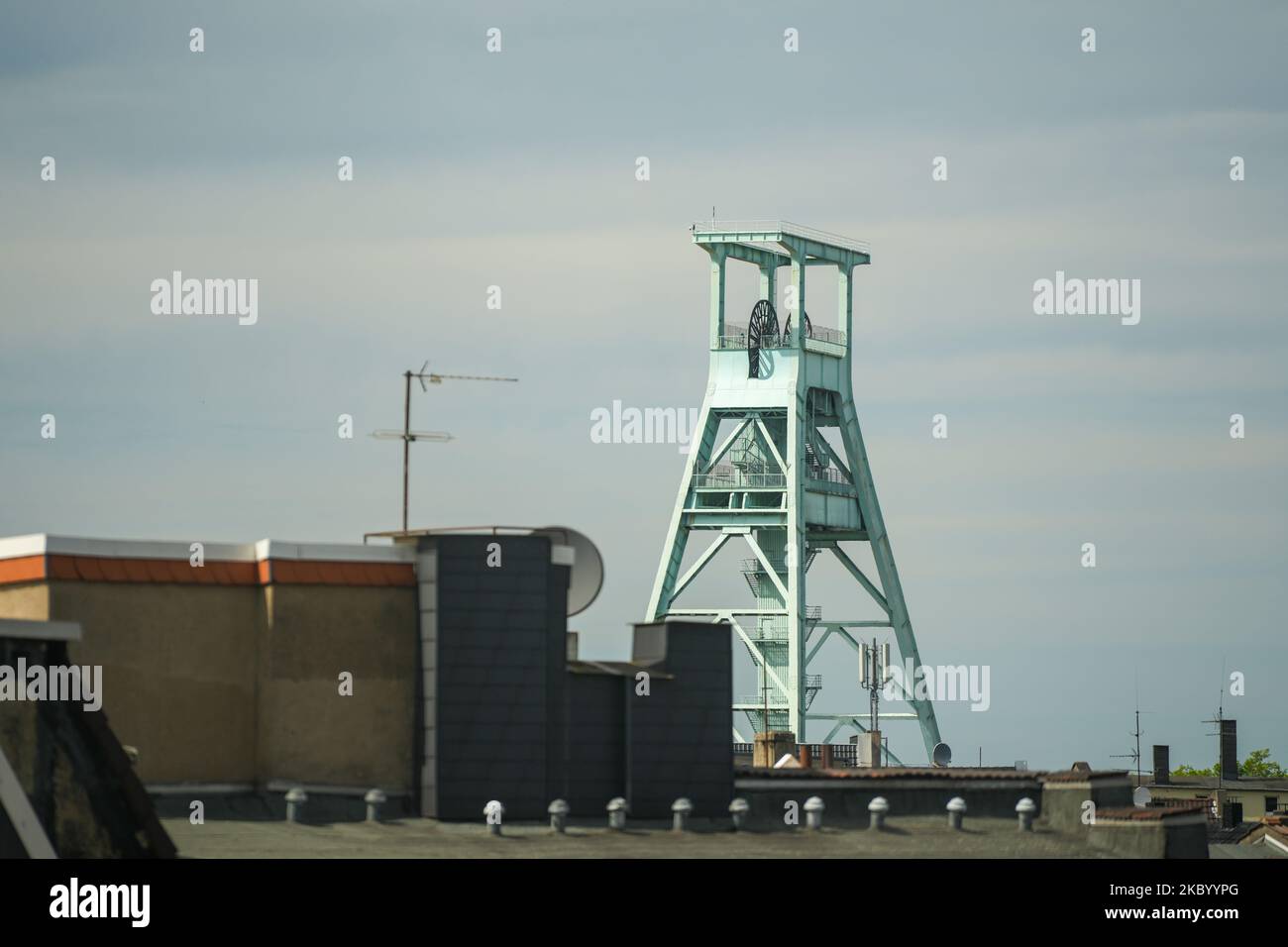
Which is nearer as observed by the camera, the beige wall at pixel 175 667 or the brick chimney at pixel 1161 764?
the beige wall at pixel 175 667

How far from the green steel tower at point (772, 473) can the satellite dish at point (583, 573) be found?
55.5 m

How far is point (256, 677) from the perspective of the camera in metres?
43.9

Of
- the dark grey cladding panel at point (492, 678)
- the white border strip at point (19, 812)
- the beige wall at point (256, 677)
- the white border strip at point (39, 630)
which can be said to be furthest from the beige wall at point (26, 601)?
the white border strip at point (19, 812)

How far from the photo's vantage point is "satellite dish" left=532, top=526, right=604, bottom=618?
47000 mm

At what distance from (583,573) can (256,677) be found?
23.2 ft

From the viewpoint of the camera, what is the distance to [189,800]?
42.8 meters

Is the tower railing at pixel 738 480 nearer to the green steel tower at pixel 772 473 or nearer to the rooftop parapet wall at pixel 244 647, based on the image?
the green steel tower at pixel 772 473

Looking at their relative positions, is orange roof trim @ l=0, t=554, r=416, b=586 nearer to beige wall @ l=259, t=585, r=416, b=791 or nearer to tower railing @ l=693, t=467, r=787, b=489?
beige wall @ l=259, t=585, r=416, b=791

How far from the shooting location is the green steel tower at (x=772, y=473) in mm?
102875

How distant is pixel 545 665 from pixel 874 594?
6447cm

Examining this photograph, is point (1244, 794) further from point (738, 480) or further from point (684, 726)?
point (684, 726)

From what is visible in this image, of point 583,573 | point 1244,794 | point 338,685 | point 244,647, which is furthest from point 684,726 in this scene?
point 1244,794
